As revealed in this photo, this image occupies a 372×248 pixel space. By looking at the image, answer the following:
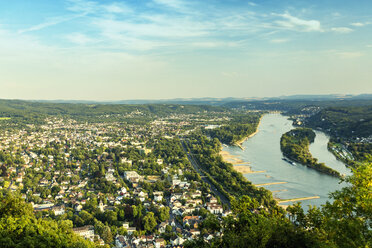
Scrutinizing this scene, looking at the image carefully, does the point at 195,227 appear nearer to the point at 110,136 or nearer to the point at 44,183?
the point at 44,183

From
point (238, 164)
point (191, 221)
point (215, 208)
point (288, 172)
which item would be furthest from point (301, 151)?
point (191, 221)

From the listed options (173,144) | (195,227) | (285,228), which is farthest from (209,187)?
(173,144)

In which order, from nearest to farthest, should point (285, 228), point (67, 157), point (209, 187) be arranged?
point (285, 228) → point (209, 187) → point (67, 157)

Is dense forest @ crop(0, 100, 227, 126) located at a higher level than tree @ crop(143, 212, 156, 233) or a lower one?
higher

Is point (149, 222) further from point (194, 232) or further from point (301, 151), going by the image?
point (301, 151)

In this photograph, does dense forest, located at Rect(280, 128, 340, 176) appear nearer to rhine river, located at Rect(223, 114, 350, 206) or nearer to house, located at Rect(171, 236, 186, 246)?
rhine river, located at Rect(223, 114, 350, 206)

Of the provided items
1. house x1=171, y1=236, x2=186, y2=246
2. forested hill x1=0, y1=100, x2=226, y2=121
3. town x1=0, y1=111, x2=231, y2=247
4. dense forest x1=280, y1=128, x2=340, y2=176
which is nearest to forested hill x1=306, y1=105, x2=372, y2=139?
dense forest x1=280, y1=128, x2=340, y2=176
